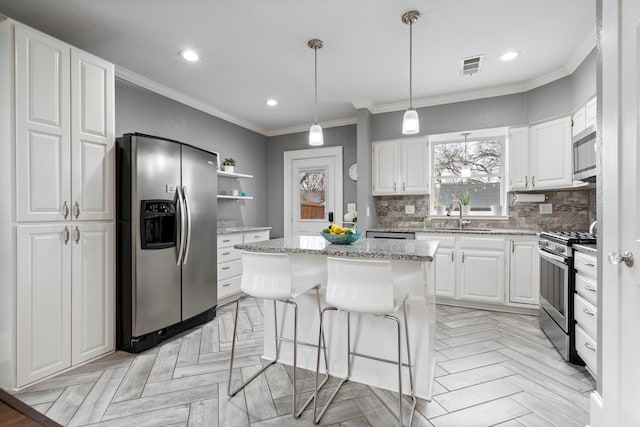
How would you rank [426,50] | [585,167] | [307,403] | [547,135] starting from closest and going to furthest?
[307,403], [585,167], [426,50], [547,135]

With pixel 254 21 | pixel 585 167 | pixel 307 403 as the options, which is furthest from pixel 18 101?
pixel 585 167

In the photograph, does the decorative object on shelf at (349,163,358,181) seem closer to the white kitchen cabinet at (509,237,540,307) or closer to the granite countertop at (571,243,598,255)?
the white kitchen cabinet at (509,237,540,307)

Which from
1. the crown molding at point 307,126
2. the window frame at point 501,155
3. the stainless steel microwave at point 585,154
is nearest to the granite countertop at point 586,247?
the stainless steel microwave at point 585,154

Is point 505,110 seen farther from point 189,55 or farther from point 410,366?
point 189,55

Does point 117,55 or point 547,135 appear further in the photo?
point 547,135

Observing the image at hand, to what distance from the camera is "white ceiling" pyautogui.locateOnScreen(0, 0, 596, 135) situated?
2270 millimetres

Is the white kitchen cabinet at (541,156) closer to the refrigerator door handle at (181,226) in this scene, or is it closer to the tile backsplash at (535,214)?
the tile backsplash at (535,214)

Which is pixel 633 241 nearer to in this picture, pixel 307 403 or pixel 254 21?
pixel 307 403

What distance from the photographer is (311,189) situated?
5238 mm

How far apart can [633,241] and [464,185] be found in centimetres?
313

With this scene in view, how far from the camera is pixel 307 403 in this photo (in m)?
1.82

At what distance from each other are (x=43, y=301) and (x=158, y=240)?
849 millimetres

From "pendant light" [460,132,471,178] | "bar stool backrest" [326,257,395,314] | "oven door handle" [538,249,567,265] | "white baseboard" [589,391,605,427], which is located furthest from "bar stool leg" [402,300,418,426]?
"pendant light" [460,132,471,178]

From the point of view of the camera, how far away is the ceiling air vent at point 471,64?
9.87 ft
